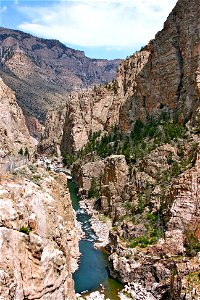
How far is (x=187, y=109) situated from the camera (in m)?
88.5

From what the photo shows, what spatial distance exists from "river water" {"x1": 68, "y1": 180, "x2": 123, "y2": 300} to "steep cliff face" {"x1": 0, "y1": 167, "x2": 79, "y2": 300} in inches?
638

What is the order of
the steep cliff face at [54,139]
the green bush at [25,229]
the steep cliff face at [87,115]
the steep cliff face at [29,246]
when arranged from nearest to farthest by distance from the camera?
the steep cliff face at [29,246] → the green bush at [25,229] → the steep cliff face at [87,115] → the steep cliff face at [54,139]

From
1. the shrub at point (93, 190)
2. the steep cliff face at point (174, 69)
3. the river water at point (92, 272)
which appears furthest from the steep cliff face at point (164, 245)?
the shrub at point (93, 190)

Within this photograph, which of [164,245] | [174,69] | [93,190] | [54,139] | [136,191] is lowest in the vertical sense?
[164,245]

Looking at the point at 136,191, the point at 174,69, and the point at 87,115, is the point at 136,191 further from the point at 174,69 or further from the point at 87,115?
the point at 87,115

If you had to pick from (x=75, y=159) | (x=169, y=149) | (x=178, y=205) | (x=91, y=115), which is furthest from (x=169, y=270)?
(x=91, y=115)

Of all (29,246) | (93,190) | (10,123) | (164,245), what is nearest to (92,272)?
(164,245)

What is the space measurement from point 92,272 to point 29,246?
28.2 meters

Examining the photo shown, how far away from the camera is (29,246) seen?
101ft

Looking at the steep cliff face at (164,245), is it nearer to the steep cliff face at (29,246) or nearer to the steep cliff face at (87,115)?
the steep cliff face at (29,246)

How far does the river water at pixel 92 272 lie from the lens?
5270 centimetres

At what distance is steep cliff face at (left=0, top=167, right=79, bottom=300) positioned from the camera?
28.9 metres

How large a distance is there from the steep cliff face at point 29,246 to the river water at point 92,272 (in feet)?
53.2

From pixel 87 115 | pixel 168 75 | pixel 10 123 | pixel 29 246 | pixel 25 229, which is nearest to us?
pixel 29 246
